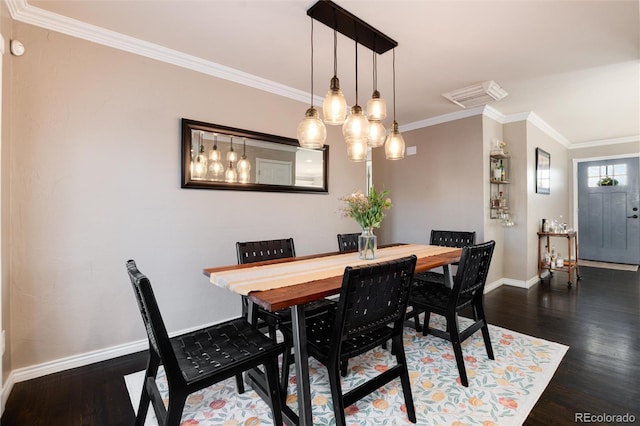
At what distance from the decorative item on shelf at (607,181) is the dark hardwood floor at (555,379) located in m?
3.53

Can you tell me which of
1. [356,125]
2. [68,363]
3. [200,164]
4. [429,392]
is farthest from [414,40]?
[68,363]

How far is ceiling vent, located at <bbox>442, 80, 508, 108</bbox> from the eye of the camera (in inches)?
123

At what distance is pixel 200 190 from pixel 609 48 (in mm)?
3583

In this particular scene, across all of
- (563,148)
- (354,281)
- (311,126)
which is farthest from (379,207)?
(563,148)

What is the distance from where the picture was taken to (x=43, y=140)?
6.64ft

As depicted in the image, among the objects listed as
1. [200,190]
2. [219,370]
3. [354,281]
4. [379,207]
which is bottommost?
[219,370]

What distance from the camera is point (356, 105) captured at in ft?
6.97

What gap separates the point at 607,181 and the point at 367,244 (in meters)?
6.37

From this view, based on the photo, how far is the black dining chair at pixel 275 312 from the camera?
5.98 feet

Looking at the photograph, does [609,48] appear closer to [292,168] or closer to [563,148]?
[292,168]

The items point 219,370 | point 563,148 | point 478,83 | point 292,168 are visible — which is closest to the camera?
point 219,370

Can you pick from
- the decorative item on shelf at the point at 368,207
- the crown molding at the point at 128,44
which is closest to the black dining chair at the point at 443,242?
the decorative item on shelf at the point at 368,207

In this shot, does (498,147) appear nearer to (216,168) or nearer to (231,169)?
(231,169)

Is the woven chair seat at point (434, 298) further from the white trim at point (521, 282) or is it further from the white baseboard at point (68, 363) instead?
the white trim at point (521, 282)
